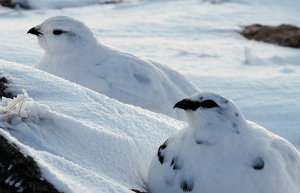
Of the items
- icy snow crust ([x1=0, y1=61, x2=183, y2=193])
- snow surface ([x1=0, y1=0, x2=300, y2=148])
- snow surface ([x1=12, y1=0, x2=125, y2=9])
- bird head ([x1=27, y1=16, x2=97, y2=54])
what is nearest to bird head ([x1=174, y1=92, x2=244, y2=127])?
icy snow crust ([x1=0, y1=61, x2=183, y2=193])

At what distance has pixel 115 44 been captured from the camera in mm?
6371

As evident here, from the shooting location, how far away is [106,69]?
4.21m

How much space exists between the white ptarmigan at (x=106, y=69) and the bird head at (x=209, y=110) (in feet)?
4.30

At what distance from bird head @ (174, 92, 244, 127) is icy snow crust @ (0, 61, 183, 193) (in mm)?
232

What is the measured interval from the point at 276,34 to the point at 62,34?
3.08 meters

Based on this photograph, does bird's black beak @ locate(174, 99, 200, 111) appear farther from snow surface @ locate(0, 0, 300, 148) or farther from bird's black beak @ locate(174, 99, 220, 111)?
snow surface @ locate(0, 0, 300, 148)

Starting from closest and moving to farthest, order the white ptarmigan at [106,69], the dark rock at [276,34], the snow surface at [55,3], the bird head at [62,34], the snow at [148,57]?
the snow at [148,57], the white ptarmigan at [106,69], the bird head at [62,34], the dark rock at [276,34], the snow surface at [55,3]

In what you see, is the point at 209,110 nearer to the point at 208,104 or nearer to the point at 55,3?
the point at 208,104

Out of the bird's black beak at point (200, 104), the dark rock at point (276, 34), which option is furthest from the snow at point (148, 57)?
the bird's black beak at point (200, 104)

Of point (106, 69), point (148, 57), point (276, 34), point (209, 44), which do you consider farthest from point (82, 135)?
point (276, 34)

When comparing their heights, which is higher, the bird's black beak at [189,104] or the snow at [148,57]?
the bird's black beak at [189,104]

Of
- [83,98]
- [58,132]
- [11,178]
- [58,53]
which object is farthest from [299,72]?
[11,178]

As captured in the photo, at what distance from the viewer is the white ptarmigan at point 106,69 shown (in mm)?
4129

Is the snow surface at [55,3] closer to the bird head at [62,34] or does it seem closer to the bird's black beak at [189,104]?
the bird head at [62,34]
